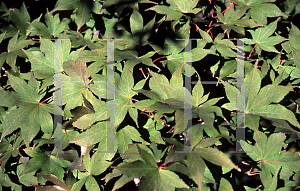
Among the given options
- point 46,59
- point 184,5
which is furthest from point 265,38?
point 46,59

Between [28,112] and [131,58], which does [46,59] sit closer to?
[28,112]

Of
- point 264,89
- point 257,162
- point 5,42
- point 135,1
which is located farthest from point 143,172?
point 5,42

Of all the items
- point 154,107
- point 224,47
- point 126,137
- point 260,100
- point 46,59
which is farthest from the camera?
point 46,59

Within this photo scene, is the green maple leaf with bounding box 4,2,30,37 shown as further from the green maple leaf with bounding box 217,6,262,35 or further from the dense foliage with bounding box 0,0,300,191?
the green maple leaf with bounding box 217,6,262,35

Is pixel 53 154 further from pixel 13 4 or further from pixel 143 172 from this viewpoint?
pixel 13 4

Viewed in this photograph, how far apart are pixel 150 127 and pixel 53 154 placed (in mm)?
657

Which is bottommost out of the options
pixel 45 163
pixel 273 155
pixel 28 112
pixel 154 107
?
pixel 45 163

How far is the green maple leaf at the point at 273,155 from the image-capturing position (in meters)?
1.24

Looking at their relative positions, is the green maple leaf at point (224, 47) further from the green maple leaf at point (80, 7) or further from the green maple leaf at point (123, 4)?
the green maple leaf at point (80, 7)

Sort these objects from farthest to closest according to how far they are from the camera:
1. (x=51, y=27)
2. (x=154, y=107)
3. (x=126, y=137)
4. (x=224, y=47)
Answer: (x=51, y=27) → (x=224, y=47) → (x=126, y=137) → (x=154, y=107)

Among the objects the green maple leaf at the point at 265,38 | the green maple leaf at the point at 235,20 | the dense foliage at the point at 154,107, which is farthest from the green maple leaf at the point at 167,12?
the green maple leaf at the point at 265,38

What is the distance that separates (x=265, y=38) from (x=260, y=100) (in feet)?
2.01

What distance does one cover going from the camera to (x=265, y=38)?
5.29ft

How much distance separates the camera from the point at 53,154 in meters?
1.51
